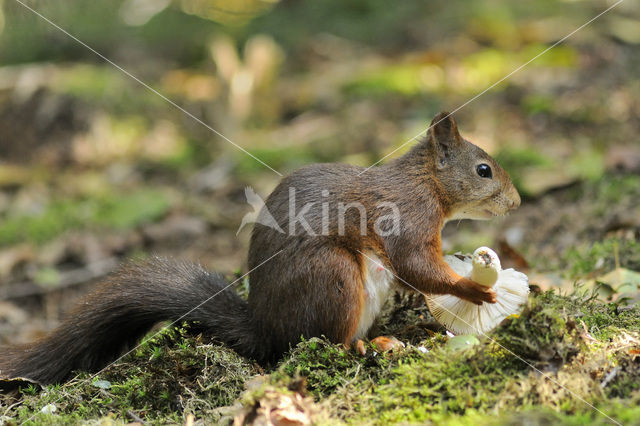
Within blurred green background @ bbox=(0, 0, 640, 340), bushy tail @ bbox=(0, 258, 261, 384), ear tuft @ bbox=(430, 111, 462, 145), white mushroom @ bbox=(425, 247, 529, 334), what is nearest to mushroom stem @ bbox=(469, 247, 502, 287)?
white mushroom @ bbox=(425, 247, 529, 334)

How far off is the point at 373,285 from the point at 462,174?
2.56 feet

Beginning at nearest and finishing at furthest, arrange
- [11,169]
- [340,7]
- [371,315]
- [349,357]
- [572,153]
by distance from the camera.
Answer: [349,357]
[371,315]
[572,153]
[11,169]
[340,7]

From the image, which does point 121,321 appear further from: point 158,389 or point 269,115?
point 269,115

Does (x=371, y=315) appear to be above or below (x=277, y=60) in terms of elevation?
above

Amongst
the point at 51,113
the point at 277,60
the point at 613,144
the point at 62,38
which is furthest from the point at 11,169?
the point at 613,144

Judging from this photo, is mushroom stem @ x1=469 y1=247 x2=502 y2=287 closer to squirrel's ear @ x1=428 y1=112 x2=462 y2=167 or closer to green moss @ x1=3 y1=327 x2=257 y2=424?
squirrel's ear @ x1=428 y1=112 x2=462 y2=167

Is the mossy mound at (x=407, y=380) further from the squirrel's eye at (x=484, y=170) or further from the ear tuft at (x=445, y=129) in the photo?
the ear tuft at (x=445, y=129)

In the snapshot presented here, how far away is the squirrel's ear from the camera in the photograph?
3115mm

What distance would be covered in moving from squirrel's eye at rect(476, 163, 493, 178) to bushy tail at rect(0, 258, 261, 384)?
1365 mm

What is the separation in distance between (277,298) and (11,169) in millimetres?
6584

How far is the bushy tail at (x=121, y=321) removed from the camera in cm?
291

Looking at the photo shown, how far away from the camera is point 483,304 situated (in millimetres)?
2785

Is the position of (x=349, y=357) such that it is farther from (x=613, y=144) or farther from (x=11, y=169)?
(x=11, y=169)

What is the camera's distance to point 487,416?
7.06 ft
